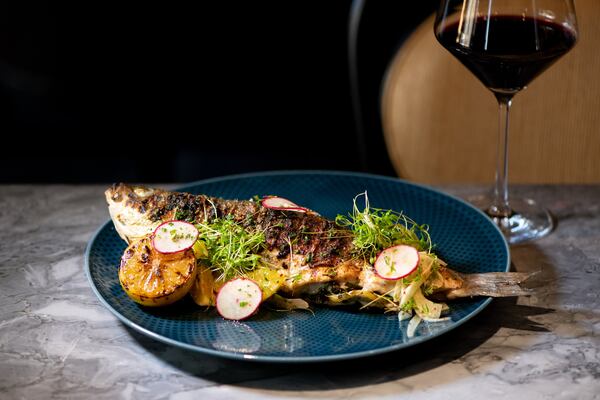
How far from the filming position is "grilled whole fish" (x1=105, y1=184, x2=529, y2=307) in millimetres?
1325

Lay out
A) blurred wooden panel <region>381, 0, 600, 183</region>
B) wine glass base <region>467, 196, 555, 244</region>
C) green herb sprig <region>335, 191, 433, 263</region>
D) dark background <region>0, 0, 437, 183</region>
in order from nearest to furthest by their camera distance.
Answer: green herb sprig <region>335, 191, 433, 263</region>, wine glass base <region>467, 196, 555, 244</region>, blurred wooden panel <region>381, 0, 600, 183</region>, dark background <region>0, 0, 437, 183</region>

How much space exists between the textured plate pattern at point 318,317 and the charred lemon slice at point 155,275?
3 cm

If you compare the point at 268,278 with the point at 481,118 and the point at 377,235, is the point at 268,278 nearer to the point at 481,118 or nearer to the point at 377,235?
the point at 377,235

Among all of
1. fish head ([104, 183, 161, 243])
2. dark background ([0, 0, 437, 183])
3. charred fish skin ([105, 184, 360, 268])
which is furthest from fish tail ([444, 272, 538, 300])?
dark background ([0, 0, 437, 183])

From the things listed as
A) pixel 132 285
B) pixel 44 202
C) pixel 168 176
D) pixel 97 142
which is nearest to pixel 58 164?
pixel 97 142

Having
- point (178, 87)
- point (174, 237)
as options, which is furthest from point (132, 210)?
point (178, 87)

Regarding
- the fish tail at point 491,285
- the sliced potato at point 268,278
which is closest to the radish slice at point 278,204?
the sliced potato at point 268,278

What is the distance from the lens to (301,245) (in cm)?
141

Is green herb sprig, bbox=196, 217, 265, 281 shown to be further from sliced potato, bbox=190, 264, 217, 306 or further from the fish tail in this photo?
the fish tail

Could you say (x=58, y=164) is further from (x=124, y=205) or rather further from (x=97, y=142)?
(x=124, y=205)

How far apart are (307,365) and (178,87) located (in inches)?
97.3

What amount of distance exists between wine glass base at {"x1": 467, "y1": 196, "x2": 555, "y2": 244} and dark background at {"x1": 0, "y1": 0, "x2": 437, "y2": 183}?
1.46 m

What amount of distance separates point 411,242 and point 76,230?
0.85m

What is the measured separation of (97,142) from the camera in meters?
3.50
